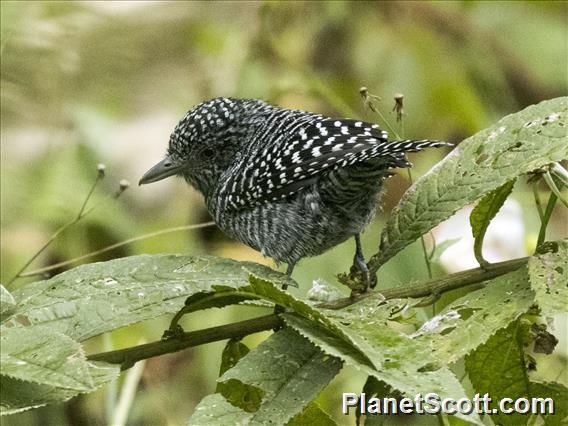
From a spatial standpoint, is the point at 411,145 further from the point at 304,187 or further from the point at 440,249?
the point at 304,187

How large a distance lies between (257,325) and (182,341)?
0.48ft

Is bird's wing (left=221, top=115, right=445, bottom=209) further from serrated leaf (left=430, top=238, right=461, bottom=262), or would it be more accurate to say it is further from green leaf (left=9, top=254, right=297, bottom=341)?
green leaf (left=9, top=254, right=297, bottom=341)

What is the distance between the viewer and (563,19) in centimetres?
546

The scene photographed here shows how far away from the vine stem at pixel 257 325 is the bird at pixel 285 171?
34cm

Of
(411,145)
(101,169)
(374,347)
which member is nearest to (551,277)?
(374,347)

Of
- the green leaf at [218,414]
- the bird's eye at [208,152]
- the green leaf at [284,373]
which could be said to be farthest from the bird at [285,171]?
the green leaf at [218,414]

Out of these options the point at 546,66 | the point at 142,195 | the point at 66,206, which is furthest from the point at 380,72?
the point at 66,206

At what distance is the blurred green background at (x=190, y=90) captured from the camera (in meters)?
4.21

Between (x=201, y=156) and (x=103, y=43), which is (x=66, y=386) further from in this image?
(x=103, y=43)

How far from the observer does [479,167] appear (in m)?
2.03

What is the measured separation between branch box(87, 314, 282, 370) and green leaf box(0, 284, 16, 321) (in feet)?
0.62

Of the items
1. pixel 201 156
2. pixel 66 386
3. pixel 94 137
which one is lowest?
pixel 66 386

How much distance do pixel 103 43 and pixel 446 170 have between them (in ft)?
12.2

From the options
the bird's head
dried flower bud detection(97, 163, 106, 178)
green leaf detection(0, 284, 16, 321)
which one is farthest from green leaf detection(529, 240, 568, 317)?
the bird's head
